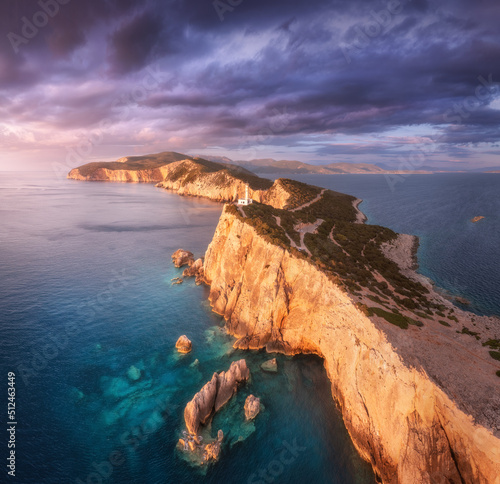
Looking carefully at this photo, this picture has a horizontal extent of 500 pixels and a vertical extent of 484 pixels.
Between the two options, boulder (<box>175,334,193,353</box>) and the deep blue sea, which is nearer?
boulder (<box>175,334,193,353</box>)

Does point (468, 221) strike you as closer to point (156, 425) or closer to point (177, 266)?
point (177, 266)

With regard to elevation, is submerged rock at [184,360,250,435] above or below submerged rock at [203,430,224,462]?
above

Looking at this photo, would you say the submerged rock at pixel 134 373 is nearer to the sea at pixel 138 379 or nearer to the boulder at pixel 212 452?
the sea at pixel 138 379

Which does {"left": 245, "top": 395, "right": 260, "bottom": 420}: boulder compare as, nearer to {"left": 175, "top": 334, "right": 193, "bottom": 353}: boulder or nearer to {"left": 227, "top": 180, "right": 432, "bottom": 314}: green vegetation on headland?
{"left": 175, "top": 334, "right": 193, "bottom": 353}: boulder

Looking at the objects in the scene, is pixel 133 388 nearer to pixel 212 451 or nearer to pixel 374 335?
pixel 212 451

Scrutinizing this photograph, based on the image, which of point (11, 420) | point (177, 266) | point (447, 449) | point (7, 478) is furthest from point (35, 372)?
point (447, 449)

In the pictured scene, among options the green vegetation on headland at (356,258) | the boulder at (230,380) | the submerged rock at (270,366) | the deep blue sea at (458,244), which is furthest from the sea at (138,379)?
the green vegetation on headland at (356,258)

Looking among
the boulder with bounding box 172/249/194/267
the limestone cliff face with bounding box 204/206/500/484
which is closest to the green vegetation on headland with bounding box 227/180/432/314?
the limestone cliff face with bounding box 204/206/500/484
